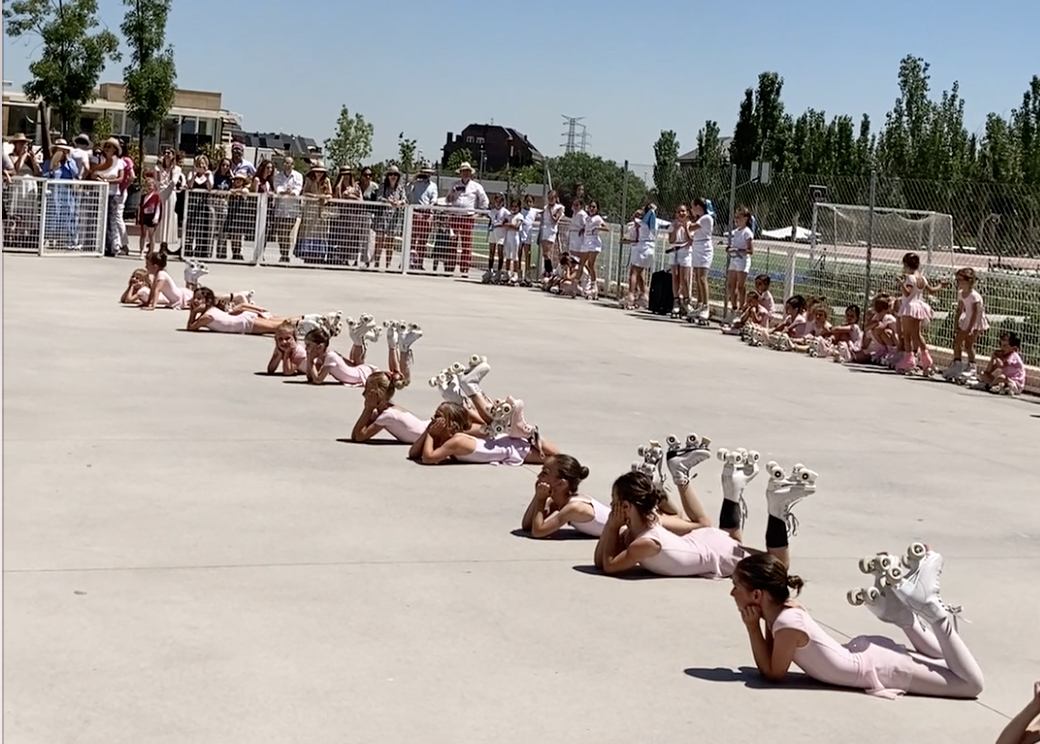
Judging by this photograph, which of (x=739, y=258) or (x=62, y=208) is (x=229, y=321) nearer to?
(x=739, y=258)

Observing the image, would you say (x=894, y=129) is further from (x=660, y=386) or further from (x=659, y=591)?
(x=659, y=591)

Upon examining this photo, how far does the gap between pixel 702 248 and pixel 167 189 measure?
9371mm

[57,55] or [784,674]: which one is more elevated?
[57,55]

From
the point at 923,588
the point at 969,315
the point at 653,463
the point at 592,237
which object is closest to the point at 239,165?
the point at 592,237

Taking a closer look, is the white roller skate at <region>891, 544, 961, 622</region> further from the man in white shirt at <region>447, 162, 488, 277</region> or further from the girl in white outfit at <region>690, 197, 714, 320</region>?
the man in white shirt at <region>447, 162, 488, 277</region>

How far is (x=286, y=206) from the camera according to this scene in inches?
1030

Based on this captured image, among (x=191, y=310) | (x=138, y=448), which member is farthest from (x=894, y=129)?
(x=138, y=448)

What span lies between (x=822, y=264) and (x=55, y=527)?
53.5 ft

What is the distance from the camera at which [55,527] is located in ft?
23.1

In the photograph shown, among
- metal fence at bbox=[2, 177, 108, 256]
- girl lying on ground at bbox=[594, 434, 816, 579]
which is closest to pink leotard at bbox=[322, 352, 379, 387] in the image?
girl lying on ground at bbox=[594, 434, 816, 579]

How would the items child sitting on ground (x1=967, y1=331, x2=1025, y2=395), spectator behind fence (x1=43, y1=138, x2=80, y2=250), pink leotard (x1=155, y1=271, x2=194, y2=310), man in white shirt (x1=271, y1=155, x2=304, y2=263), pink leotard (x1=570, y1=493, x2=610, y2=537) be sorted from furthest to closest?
1. man in white shirt (x1=271, y1=155, x2=304, y2=263)
2. spectator behind fence (x1=43, y1=138, x2=80, y2=250)
3. pink leotard (x1=155, y1=271, x2=194, y2=310)
4. child sitting on ground (x1=967, y1=331, x2=1025, y2=395)
5. pink leotard (x1=570, y1=493, x2=610, y2=537)

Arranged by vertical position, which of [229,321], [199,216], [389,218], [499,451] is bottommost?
[499,451]

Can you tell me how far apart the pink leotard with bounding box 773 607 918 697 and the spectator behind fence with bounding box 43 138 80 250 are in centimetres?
2110

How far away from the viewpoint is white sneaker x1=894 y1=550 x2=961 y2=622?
507cm
